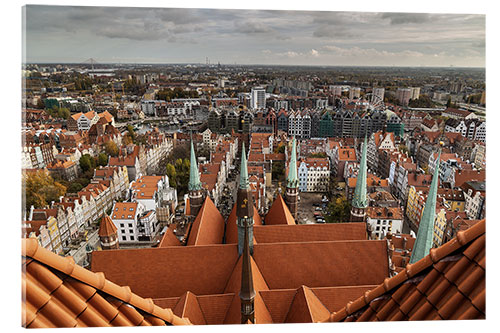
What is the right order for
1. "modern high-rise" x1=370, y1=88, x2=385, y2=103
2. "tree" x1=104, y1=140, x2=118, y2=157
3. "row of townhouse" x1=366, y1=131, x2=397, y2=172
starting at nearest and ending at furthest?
1. "modern high-rise" x1=370, y1=88, x2=385, y2=103
2. "tree" x1=104, y1=140, x2=118, y2=157
3. "row of townhouse" x1=366, y1=131, x2=397, y2=172

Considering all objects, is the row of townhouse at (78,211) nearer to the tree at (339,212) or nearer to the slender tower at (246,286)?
the slender tower at (246,286)

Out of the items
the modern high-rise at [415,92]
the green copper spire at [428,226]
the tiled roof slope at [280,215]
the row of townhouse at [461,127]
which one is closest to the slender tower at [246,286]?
the green copper spire at [428,226]

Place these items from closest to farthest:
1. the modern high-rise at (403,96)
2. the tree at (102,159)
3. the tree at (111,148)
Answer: the modern high-rise at (403,96)
the tree at (111,148)
the tree at (102,159)

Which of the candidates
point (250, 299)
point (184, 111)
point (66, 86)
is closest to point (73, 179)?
point (184, 111)

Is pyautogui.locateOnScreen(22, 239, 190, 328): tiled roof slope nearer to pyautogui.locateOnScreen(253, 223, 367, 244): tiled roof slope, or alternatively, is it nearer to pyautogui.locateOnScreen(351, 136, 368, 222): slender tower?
pyautogui.locateOnScreen(253, 223, 367, 244): tiled roof slope

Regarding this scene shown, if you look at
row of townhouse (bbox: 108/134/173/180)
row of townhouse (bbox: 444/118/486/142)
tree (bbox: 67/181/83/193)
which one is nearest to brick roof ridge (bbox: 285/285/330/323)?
row of townhouse (bbox: 444/118/486/142)

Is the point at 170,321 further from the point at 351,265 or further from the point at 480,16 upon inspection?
the point at 351,265

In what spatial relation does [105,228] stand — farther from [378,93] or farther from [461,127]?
[378,93]
